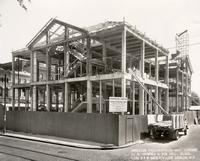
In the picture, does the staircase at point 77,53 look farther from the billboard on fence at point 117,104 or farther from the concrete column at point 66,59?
the billboard on fence at point 117,104

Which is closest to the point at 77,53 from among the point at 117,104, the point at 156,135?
the point at 117,104

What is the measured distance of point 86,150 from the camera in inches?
648

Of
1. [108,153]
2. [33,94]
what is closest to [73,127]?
[108,153]

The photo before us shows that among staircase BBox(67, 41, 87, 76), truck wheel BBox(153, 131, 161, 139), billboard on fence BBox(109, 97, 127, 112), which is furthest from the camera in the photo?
staircase BBox(67, 41, 87, 76)

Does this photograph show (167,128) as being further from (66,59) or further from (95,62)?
(66,59)

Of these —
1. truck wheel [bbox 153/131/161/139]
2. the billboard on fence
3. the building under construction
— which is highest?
the building under construction

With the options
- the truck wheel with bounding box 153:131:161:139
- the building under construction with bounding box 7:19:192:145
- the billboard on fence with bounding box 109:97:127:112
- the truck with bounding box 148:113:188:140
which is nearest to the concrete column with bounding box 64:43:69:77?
the building under construction with bounding box 7:19:192:145

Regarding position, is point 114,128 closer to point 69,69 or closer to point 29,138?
point 29,138

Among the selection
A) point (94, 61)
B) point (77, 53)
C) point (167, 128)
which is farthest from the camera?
point (77, 53)

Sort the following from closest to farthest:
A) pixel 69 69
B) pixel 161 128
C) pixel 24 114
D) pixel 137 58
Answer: pixel 161 128 → pixel 24 114 → pixel 69 69 → pixel 137 58

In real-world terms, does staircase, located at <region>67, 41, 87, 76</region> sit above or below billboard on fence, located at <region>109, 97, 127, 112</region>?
above

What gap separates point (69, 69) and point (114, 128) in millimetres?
13884

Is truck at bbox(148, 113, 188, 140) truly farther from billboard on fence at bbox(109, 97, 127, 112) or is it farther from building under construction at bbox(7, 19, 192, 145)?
billboard on fence at bbox(109, 97, 127, 112)

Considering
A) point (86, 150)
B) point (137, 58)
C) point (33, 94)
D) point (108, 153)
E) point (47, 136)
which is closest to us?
point (108, 153)
